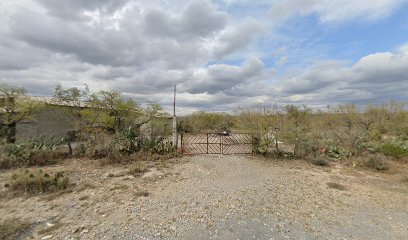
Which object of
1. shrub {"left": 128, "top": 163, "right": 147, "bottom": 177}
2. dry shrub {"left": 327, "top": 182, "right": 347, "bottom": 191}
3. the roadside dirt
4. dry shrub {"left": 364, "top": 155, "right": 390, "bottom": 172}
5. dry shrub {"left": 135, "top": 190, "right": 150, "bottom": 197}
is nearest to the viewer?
the roadside dirt

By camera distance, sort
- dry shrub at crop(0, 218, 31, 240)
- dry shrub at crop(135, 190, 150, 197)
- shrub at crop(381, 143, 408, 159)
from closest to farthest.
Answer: dry shrub at crop(0, 218, 31, 240) → dry shrub at crop(135, 190, 150, 197) → shrub at crop(381, 143, 408, 159)

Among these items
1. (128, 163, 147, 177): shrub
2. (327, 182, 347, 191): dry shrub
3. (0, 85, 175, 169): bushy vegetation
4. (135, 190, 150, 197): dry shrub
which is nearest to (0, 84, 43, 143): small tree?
(0, 85, 175, 169): bushy vegetation

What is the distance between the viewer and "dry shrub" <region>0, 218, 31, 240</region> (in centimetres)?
368

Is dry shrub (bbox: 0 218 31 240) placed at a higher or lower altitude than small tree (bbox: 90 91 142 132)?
lower

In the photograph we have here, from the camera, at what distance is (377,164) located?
9.06 m

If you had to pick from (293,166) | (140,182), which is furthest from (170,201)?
(293,166)

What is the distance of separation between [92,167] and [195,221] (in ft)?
19.3

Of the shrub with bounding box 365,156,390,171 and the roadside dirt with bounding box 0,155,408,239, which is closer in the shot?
the roadside dirt with bounding box 0,155,408,239

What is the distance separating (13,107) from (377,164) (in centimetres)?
1719

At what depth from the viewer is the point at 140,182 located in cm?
670

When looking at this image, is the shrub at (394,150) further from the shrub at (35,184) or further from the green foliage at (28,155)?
the green foliage at (28,155)

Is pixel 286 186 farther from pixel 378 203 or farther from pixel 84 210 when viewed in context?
pixel 84 210

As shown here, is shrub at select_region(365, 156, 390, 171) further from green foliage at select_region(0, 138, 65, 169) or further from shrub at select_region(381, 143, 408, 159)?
green foliage at select_region(0, 138, 65, 169)

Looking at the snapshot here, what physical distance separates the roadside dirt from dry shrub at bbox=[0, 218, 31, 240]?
15cm
